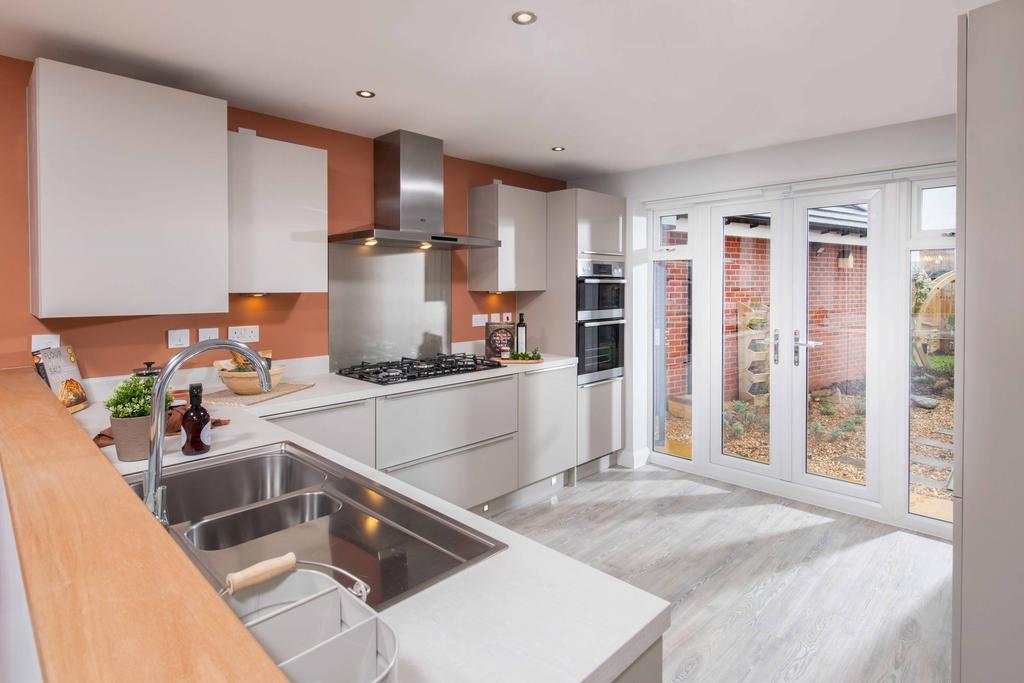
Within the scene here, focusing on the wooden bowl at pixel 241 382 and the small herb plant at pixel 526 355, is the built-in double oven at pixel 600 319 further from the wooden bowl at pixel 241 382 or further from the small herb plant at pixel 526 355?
the wooden bowl at pixel 241 382

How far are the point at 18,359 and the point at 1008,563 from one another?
3.41m

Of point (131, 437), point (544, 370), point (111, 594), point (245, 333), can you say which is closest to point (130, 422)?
Result: point (131, 437)

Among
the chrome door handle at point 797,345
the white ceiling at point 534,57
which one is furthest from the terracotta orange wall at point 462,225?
the chrome door handle at point 797,345

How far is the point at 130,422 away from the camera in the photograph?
1.67m

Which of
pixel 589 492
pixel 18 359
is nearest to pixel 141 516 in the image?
pixel 18 359

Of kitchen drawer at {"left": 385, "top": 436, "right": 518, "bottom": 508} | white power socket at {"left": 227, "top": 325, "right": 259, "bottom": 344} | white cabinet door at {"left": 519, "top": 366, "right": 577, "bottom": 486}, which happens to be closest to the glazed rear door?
white cabinet door at {"left": 519, "top": 366, "right": 577, "bottom": 486}

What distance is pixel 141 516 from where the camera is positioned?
33.5 inches

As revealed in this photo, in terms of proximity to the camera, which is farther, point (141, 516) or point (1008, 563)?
point (1008, 563)

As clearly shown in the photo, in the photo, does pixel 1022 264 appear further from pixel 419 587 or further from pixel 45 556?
pixel 45 556

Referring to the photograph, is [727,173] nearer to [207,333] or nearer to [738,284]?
[738,284]

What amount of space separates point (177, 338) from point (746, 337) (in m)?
3.65

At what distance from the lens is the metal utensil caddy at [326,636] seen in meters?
0.66

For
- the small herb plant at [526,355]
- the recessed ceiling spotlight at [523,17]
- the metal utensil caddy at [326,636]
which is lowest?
the metal utensil caddy at [326,636]

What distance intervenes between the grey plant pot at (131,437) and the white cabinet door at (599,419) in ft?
10.1
